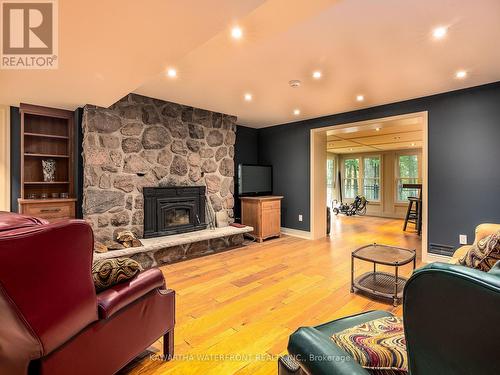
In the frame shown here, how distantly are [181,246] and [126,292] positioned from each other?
2.57m

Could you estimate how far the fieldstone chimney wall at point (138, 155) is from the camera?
3.42 metres

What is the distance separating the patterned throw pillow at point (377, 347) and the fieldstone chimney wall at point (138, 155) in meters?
3.36

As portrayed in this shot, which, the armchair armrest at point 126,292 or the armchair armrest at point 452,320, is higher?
the armchair armrest at point 452,320

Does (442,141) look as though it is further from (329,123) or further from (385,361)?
(385,361)

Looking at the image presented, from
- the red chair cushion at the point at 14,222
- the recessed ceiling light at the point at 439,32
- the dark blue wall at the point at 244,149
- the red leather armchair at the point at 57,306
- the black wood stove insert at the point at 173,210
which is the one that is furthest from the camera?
the dark blue wall at the point at 244,149

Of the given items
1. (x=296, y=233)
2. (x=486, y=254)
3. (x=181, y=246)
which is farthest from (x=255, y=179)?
(x=486, y=254)

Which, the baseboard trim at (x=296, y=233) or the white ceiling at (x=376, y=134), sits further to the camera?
the baseboard trim at (x=296, y=233)

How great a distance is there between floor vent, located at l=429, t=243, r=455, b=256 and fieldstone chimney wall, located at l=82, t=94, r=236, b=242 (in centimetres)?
341

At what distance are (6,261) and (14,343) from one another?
34 cm

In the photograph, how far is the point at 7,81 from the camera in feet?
8.47

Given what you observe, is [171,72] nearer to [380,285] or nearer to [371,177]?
[380,285]

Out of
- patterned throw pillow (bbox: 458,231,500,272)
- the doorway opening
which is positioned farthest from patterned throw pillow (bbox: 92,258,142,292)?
the doorway opening

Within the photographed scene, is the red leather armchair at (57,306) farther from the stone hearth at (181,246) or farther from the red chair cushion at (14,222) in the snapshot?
the stone hearth at (181,246)

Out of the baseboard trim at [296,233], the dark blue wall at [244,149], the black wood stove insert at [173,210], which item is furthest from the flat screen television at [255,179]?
the black wood stove insert at [173,210]
